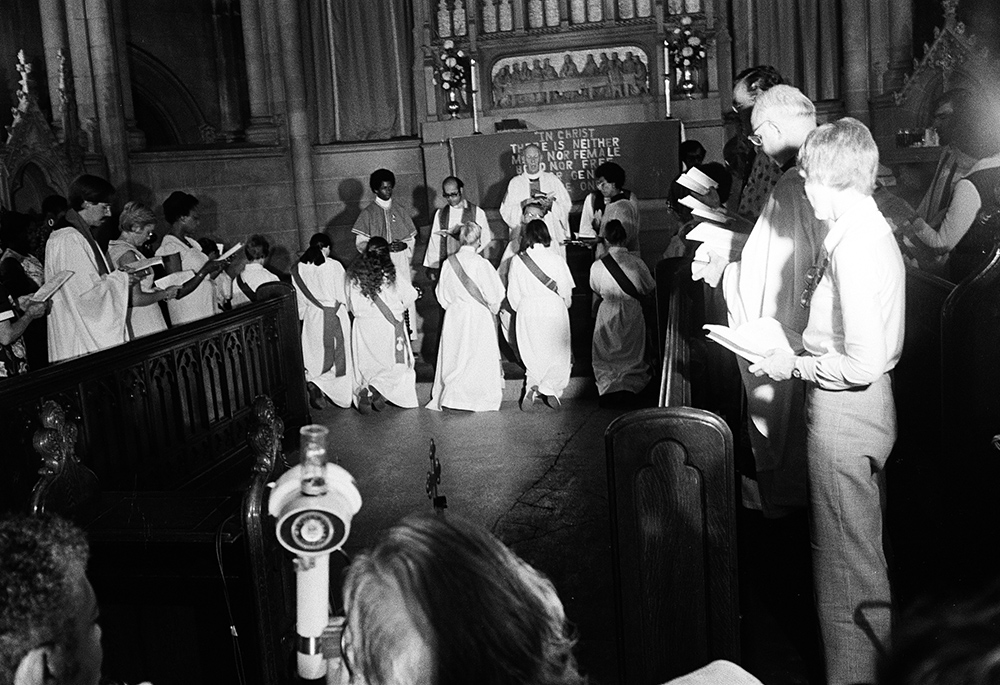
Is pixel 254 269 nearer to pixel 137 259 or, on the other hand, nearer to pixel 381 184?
pixel 381 184

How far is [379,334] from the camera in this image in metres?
8.55

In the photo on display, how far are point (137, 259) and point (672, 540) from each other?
15.7 feet

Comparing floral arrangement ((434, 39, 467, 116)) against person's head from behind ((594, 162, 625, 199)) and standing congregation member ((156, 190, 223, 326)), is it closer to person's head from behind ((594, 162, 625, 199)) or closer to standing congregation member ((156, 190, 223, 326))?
person's head from behind ((594, 162, 625, 199))

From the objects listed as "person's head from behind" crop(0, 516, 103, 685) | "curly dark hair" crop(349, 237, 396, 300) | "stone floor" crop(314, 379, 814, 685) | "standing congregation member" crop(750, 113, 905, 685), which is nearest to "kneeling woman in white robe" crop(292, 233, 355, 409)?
"stone floor" crop(314, 379, 814, 685)

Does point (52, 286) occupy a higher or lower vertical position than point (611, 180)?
lower

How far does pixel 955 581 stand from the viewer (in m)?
3.71

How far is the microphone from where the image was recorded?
4.40 ft

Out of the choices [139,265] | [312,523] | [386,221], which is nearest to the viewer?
[312,523]

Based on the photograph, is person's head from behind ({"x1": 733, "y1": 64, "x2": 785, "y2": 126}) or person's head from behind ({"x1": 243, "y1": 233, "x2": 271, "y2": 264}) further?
person's head from behind ({"x1": 243, "y1": 233, "x2": 271, "y2": 264})

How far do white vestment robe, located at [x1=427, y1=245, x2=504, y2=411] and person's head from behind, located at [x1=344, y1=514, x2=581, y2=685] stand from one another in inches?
283

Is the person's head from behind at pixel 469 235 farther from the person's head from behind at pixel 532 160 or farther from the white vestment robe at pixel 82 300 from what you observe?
the white vestment robe at pixel 82 300

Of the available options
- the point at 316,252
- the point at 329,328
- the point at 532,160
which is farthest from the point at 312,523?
the point at 532,160

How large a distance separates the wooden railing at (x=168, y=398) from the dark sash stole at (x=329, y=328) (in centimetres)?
108

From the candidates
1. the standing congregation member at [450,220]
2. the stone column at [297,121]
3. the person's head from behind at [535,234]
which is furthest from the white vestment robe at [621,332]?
the stone column at [297,121]
